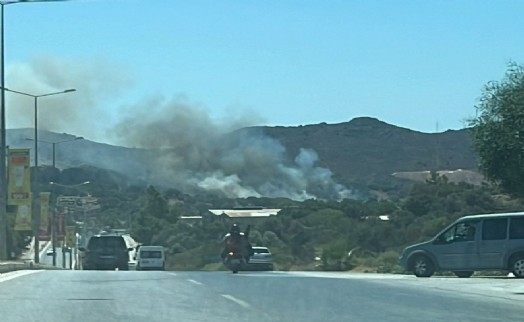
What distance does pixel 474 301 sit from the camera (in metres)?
22.2

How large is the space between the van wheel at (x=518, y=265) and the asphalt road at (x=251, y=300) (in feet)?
10.1

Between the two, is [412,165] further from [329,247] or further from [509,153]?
[509,153]

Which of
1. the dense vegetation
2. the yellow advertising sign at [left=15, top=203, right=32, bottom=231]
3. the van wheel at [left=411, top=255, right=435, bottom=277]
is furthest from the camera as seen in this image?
the dense vegetation

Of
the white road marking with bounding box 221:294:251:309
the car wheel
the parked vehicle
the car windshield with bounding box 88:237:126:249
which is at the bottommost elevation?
the parked vehicle

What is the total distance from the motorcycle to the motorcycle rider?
0.14m

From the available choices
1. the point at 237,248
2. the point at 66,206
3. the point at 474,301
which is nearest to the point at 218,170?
the point at 66,206

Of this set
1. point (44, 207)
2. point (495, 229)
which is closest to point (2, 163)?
point (495, 229)

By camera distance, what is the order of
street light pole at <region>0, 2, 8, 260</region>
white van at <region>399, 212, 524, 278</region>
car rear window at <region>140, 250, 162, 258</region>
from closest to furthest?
white van at <region>399, 212, 524, 278</region> < street light pole at <region>0, 2, 8, 260</region> < car rear window at <region>140, 250, 162, 258</region>

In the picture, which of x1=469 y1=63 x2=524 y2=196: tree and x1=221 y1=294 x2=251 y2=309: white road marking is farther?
x1=469 y1=63 x2=524 y2=196: tree

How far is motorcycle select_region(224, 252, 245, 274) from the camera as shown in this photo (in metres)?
37.7

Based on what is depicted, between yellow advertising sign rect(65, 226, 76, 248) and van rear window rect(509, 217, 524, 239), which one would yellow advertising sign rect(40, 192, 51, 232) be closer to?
yellow advertising sign rect(65, 226, 76, 248)

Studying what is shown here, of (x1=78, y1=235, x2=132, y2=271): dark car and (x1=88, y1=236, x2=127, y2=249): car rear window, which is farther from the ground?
(x1=88, y1=236, x2=127, y2=249): car rear window

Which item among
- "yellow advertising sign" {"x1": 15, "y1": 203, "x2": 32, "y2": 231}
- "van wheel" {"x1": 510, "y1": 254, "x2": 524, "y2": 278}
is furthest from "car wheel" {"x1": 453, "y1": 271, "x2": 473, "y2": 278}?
"yellow advertising sign" {"x1": 15, "y1": 203, "x2": 32, "y2": 231}

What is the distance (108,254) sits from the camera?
49.0 m
